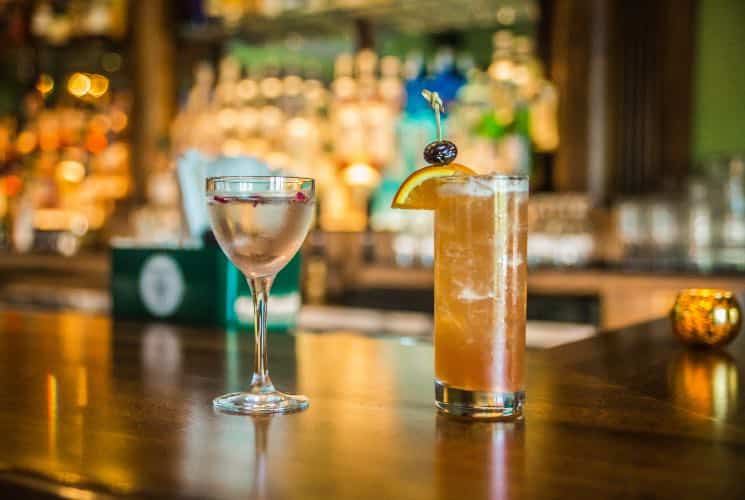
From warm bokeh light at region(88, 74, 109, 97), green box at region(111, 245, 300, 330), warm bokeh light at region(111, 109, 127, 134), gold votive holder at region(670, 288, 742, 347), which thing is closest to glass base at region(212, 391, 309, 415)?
gold votive holder at region(670, 288, 742, 347)

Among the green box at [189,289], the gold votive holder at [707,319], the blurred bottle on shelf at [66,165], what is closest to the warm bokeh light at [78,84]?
the blurred bottle on shelf at [66,165]

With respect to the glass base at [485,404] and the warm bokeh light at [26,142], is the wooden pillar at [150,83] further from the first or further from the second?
the glass base at [485,404]

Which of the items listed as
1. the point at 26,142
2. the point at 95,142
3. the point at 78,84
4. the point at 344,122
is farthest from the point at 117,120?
the point at 344,122

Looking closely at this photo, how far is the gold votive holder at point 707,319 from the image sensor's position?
0.90m

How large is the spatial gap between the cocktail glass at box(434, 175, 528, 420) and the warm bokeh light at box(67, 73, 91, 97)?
374 cm

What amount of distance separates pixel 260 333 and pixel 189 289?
638 mm

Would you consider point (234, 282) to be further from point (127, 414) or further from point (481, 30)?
point (481, 30)

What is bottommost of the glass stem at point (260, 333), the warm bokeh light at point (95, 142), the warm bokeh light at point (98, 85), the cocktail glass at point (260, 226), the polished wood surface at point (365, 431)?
the polished wood surface at point (365, 431)

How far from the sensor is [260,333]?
0.65m

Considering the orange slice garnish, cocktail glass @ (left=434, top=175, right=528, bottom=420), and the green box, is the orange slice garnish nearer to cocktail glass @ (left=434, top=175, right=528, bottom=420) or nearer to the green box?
cocktail glass @ (left=434, top=175, right=528, bottom=420)

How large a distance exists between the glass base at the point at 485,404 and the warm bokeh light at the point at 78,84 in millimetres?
3764

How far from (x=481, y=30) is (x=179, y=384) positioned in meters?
2.50

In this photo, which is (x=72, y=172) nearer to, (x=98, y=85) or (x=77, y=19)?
(x=98, y=85)

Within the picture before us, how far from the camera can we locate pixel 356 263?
8.76 feet
